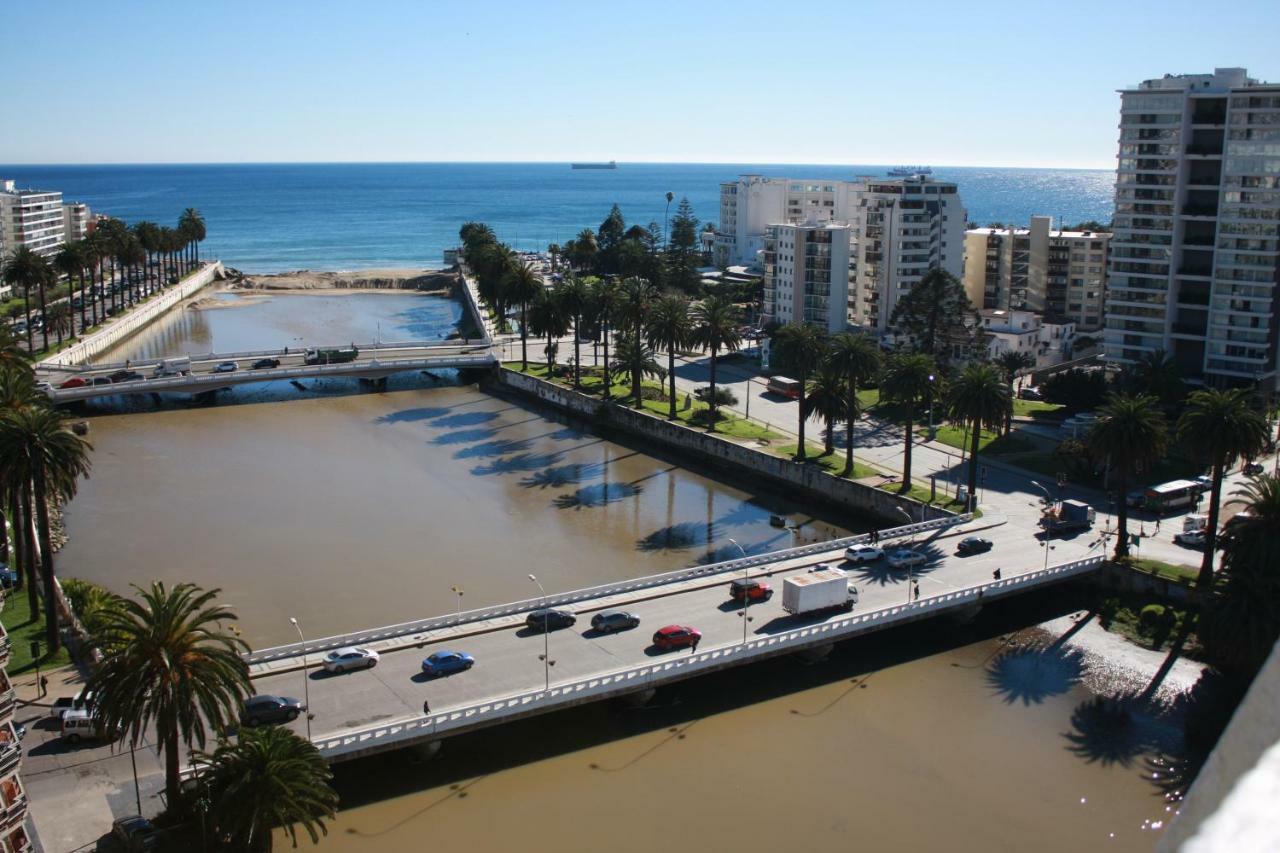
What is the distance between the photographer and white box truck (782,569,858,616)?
40.4 metres

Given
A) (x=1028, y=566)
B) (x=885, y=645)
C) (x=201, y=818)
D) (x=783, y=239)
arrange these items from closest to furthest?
(x=201, y=818) → (x=885, y=645) → (x=1028, y=566) → (x=783, y=239)

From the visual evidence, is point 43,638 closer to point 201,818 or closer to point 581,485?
point 201,818

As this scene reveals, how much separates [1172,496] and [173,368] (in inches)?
2593

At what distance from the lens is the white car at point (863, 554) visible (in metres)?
46.5

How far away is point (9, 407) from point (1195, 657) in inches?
1683

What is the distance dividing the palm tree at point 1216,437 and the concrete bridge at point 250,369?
2202 inches

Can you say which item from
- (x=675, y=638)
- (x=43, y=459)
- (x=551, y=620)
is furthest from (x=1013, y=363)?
(x=43, y=459)

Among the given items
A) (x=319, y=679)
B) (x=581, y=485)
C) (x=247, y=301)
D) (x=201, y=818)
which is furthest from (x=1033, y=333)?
(x=247, y=301)

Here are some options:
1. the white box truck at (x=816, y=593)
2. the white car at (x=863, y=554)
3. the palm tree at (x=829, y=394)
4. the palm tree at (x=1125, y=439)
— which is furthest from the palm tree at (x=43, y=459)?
the palm tree at (x=1125, y=439)

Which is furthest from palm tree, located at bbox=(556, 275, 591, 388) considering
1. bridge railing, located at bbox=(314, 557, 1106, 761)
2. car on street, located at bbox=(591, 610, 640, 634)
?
car on street, located at bbox=(591, 610, 640, 634)

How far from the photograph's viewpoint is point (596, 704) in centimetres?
3675

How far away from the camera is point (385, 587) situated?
154 ft

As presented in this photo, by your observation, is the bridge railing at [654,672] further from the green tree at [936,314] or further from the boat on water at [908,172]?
the boat on water at [908,172]

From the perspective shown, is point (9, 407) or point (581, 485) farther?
point (581, 485)
